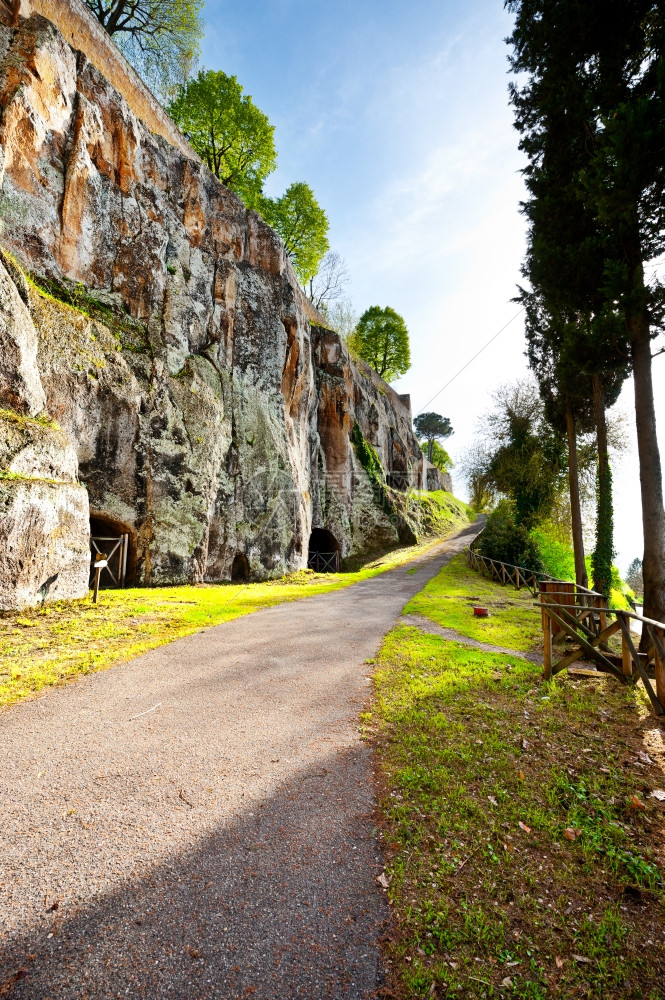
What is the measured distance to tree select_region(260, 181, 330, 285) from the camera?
31.1 metres

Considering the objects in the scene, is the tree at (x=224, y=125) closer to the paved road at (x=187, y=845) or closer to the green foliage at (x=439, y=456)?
the paved road at (x=187, y=845)

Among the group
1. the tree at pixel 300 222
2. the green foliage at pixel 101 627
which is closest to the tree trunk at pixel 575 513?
the green foliage at pixel 101 627

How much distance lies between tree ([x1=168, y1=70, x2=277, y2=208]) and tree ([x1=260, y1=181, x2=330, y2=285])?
3.73 meters

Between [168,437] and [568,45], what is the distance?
49.0ft

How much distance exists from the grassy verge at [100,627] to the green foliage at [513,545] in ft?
42.2

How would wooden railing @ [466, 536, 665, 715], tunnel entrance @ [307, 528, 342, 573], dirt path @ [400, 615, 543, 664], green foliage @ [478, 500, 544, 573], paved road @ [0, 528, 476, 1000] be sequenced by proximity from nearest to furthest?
paved road @ [0, 528, 476, 1000] → wooden railing @ [466, 536, 665, 715] → dirt path @ [400, 615, 543, 664] → green foliage @ [478, 500, 544, 573] → tunnel entrance @ [307, 528, 342, 573]

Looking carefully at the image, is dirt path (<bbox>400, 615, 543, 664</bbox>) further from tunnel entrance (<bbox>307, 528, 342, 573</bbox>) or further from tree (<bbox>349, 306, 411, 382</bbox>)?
tree (<bbox>349, 306, 411, 382</bbox>)

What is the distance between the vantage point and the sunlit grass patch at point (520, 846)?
2162 millimetres

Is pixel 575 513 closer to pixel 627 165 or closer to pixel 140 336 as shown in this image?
pixel 627 165

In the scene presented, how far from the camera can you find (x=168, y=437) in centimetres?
1516

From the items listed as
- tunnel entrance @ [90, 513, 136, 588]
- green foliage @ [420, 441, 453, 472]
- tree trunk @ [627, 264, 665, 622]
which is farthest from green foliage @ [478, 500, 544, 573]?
green foliage @ [420, 441, 453, 472]

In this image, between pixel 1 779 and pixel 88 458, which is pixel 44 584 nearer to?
pixel 88 458

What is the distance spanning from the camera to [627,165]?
21.7 ft

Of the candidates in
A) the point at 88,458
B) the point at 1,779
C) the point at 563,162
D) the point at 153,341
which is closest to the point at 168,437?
the point at 88,458
